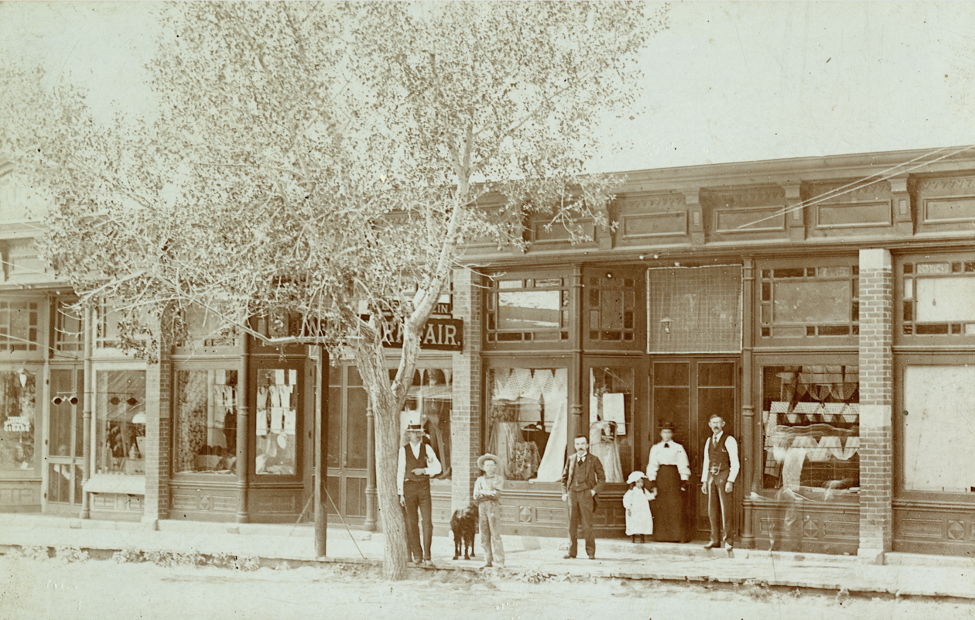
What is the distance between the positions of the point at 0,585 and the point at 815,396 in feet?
32.3

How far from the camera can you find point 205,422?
17.6 m

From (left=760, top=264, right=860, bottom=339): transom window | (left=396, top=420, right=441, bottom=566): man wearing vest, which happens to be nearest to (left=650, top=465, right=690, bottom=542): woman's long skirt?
(left=760, top=264, right=860, bottom=339): transom window

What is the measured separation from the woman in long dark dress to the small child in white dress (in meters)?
0.15

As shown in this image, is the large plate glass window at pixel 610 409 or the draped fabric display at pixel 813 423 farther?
the large plate glass window at pixel 610 409

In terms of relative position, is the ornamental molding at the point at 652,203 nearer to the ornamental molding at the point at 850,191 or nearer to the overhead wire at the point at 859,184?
the overhead wire at the point at 859,184

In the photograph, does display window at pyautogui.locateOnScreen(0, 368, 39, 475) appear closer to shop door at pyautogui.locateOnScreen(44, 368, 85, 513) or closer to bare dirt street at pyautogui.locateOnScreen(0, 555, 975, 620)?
shop door at pyautogui.locateOnScreen(44, 368, 85, 513)

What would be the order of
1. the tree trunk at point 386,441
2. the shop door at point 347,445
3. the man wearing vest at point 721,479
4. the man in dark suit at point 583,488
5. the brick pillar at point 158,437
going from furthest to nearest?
the brick pillar at point 158,437 → the shop door at point 347,445 → the man wearing vest at point 721,479 → the man in dark suit at point 583,488 → the tree trunk at point 386,441

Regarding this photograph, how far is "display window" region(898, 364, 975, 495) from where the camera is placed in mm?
12680

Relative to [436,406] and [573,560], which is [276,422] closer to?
[436,406]

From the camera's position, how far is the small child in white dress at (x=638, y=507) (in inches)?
559

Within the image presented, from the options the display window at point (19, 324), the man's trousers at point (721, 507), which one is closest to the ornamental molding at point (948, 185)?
the man's trousers at point (721, 507)

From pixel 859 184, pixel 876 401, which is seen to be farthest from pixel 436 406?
pixel 859 184

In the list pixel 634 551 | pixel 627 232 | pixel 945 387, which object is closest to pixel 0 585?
pixel 634 551

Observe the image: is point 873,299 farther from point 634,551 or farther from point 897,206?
point 634,551
